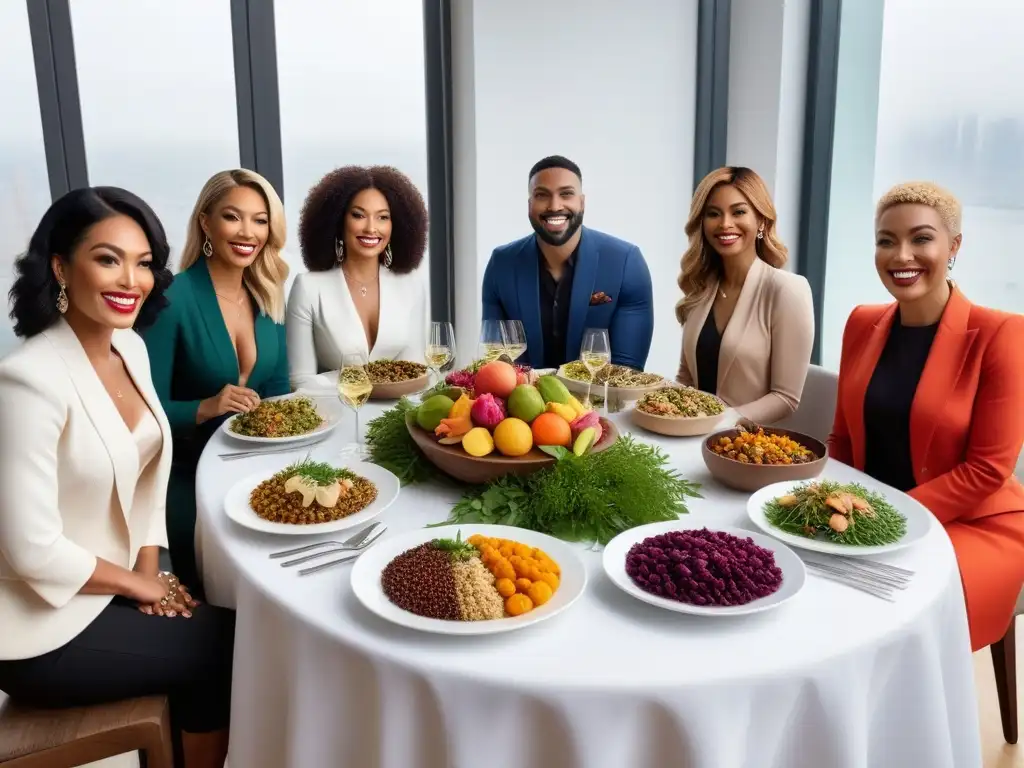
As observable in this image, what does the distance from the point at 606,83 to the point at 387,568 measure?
3.67 m

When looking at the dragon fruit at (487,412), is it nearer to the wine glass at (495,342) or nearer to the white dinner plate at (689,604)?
the white dinner plate at (689,604)

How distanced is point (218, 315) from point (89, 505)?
1038 mm

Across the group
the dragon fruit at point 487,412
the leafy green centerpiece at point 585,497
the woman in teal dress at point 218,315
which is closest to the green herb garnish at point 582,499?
the leafy green centerpiece at point 585,497

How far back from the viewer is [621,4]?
14.0 ft

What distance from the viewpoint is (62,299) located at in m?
1.61

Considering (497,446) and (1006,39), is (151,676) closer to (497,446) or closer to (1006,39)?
(497,446)

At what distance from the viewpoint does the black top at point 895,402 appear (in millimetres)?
2098

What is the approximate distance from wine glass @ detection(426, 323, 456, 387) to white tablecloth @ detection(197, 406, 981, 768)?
1003 millimetres

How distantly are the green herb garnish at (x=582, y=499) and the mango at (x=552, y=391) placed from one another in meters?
0.16

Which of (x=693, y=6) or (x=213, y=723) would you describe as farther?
(x=693, y=6)

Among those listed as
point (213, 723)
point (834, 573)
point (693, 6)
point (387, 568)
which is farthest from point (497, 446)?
point (693, 6)

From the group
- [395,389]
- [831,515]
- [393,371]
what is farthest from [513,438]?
[393,371]

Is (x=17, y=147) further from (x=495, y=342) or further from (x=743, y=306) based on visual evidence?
(x=743, y=306)

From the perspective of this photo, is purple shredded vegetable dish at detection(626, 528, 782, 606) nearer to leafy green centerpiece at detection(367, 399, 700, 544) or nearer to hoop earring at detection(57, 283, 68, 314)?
leafy green centerpiece at detection(367, 399, 700, 544)
